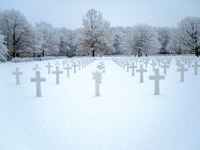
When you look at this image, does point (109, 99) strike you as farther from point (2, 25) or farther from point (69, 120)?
point (2, 25)

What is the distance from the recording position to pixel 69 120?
4402mm

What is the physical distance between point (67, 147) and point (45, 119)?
5.05 ft

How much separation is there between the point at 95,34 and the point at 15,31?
1606 centimetres

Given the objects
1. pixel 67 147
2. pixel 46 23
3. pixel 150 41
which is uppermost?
pixel 46 23

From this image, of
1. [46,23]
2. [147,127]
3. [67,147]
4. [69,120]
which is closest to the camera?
[67,147]

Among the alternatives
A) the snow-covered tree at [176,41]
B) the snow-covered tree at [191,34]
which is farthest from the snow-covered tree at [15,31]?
the snow-covered tree at [191,34]

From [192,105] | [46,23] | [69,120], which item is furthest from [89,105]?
[46,23]

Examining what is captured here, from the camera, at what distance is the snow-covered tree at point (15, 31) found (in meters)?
40.0

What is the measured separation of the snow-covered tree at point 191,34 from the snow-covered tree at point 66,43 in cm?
3618

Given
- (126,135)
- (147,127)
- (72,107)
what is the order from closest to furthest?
(126,135)
(147,127)
(72,107)

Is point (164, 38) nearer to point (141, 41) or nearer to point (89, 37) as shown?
point (141, 41)

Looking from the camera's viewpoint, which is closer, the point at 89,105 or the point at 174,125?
the point at 174,125

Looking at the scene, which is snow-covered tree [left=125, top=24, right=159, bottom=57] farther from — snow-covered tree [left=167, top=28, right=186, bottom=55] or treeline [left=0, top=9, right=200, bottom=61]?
snow-covered tree [left=167, top=28, right=186, bottom=55]

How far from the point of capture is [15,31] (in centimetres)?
4091
